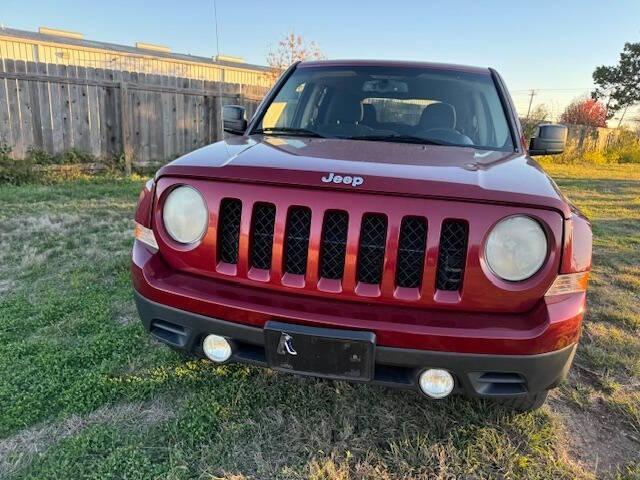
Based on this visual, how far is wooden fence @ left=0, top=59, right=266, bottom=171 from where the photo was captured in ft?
25.2

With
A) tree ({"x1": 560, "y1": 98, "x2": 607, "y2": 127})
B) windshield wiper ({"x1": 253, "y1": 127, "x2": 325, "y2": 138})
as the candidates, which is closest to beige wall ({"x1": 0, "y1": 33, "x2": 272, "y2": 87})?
windshield wiper ({"x1": 253, "y1": 127, "x2": 325, "y2": 138})

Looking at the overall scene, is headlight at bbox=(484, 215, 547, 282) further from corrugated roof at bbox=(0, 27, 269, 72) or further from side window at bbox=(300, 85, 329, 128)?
corrugated roof at bbox=(0, 27, 269, 72)

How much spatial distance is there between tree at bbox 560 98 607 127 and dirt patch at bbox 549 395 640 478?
2950 cm

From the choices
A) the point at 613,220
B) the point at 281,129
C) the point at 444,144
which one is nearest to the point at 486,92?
the point at 444,144

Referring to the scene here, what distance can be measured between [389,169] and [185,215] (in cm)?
84

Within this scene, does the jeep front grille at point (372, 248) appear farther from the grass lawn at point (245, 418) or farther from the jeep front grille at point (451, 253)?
the grass lawn at point (245, 418)

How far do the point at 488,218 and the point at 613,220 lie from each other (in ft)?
22.1

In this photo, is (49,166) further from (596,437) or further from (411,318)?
(596,437)

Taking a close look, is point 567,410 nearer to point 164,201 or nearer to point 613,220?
point 164,201

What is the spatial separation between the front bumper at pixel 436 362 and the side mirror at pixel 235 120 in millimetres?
1690

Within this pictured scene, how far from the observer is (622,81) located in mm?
29828

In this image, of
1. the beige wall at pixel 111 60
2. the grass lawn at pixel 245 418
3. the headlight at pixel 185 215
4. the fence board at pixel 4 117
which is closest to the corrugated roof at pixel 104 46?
the beige wall at pixel 111 60

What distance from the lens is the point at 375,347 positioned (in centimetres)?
168

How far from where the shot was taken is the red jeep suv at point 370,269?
167cm
